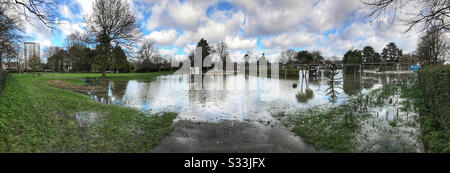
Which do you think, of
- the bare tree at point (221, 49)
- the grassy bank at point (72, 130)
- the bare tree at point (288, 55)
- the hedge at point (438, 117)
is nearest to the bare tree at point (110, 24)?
the grassy bank at point (72, 130)

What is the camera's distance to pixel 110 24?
2456 centimetres

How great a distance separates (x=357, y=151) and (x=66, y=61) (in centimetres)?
6882

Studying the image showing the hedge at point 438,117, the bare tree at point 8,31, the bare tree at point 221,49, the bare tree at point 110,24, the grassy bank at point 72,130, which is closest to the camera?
the hedge at point 438,117

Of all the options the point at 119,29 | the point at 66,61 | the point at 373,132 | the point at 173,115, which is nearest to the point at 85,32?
the point at 119,29

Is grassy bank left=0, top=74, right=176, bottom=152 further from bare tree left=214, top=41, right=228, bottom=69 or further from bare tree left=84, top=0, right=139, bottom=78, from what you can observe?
bare tree left=214, top=41, right=228, bottom=69

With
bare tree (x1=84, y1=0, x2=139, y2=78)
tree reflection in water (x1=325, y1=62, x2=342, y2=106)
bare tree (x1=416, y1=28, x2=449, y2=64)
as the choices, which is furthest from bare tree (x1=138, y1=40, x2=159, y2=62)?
bare tree (x1=416, y1=28, x2=449, y2=64)

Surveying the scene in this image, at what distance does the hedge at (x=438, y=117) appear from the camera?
4098mm

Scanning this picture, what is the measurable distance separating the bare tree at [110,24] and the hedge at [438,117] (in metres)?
26.3

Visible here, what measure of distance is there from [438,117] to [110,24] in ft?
92.2

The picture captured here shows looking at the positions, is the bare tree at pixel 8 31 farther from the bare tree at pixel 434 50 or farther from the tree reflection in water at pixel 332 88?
the bare tree at pixel 434 50

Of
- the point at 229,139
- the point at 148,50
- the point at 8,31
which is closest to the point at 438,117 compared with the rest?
the point at 229,139

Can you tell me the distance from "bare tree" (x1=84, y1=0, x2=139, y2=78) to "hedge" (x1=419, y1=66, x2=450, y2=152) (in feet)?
86.3

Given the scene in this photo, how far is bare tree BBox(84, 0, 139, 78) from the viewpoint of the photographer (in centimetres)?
2417
